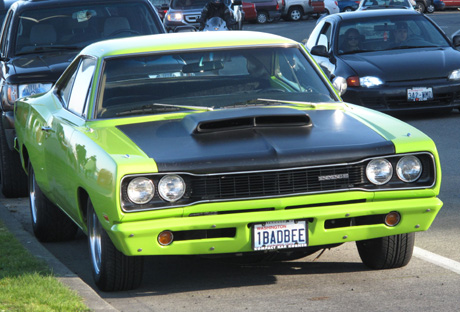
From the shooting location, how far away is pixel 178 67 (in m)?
7.21

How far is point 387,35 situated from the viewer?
1541cm

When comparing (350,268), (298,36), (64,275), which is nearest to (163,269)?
(64,275)

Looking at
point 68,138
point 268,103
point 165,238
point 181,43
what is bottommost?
point 165,238

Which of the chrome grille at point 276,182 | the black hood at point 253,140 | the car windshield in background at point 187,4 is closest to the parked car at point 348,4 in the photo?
the car windshield in background at point 187,4

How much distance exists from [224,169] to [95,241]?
1.09 m

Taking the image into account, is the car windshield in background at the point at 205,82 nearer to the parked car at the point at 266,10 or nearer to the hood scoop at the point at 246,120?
the hood scoop at the point at 246,120

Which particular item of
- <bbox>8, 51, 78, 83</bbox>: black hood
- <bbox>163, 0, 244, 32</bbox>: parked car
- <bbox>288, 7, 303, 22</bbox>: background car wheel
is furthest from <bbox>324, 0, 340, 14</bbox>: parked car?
<bbox>8, 51, 78, 83</bbox>: black hood

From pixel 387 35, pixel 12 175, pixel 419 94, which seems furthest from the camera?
pixel 387 35

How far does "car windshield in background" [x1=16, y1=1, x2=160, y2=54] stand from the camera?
38.0 feet

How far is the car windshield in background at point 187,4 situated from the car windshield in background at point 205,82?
27077mm

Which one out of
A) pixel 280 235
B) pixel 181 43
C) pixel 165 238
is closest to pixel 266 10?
pixel 181 43

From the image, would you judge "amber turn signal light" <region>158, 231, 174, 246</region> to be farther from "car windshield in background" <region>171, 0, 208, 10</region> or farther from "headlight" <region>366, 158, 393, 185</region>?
"car windshield in background" <region>171, 0, 208, 10</region>

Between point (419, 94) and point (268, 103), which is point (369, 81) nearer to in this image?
point (419, 94)

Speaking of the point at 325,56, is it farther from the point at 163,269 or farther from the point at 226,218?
the point at 226,218
